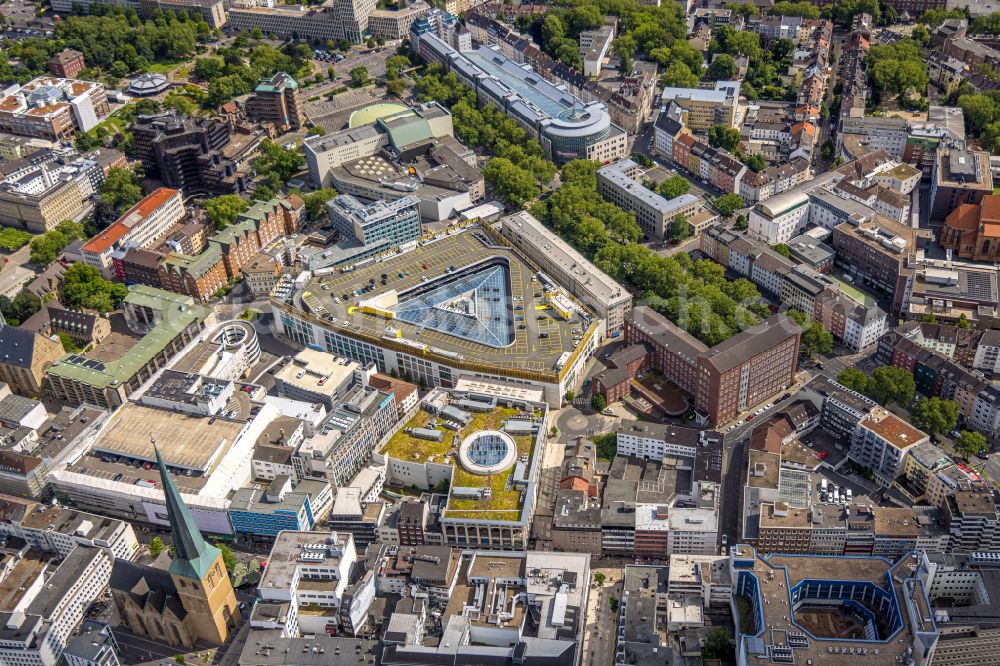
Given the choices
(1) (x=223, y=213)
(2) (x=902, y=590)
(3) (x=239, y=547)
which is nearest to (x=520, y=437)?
(3) (x=239, y=547)

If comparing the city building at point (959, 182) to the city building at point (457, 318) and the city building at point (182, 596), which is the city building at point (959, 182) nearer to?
the city building at point (457, 318)

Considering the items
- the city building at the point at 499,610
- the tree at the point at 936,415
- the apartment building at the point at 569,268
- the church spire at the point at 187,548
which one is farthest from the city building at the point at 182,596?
the tree at the point at 936,415

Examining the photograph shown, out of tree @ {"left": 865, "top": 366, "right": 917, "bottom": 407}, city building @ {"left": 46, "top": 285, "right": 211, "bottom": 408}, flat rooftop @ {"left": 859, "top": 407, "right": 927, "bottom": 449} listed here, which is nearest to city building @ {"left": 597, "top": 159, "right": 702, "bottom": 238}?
tree @ {"left": 865, "top": 366, "right": 917, "bottom": 407}

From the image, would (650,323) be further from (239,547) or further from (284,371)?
(239,547)

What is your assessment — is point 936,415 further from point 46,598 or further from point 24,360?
point 24,360

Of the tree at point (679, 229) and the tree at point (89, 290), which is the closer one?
the tree at point (89, 290)

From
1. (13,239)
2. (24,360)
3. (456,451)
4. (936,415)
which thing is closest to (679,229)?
(936,415)
